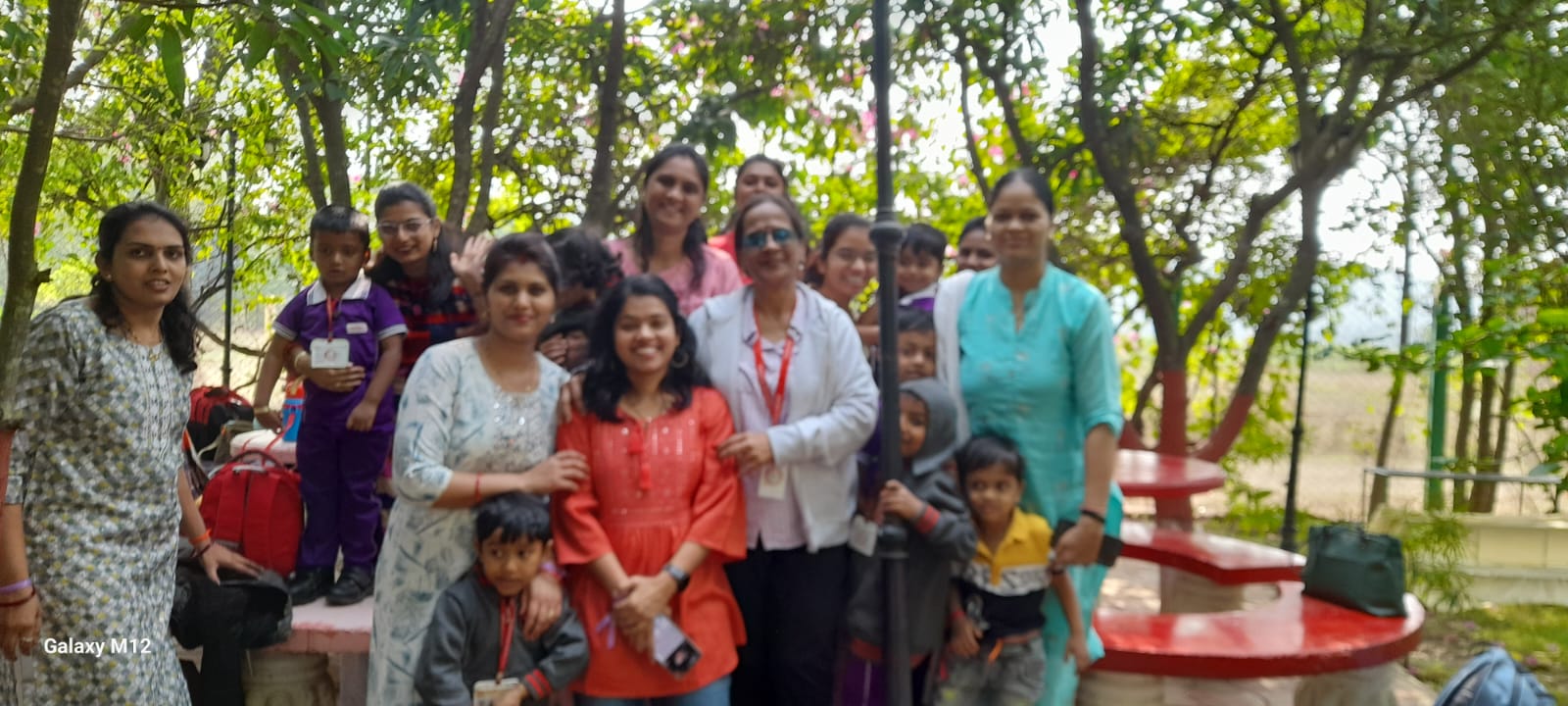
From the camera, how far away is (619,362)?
2.44 meters

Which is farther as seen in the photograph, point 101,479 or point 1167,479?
point 1167,479

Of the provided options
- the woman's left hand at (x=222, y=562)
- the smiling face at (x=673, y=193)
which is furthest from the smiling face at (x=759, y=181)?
the woman's left hand at (x=222, y=562)

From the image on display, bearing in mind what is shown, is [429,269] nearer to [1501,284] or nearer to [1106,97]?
[1106,97]

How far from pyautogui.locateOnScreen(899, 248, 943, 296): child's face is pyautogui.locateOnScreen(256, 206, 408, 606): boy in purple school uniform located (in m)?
1.54

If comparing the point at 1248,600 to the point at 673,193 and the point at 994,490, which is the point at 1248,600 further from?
the point at 673,193

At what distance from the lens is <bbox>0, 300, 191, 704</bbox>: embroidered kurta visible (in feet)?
7.23

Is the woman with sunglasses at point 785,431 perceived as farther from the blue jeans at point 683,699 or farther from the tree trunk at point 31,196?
the tree trunk at point 31,196

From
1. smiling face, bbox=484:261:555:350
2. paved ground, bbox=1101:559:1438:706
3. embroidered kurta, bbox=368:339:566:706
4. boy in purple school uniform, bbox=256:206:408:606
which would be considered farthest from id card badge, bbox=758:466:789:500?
paved ground, bbox=1101:559:1438:706

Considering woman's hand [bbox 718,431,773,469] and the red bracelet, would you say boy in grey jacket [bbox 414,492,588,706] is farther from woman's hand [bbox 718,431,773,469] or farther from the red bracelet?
the red bracelet

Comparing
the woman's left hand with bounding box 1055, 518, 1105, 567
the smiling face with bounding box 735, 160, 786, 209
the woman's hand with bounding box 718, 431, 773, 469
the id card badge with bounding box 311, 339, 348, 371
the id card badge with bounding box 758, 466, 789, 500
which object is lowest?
the woman's left hand with bounding box 1055, 518, 1105, 567

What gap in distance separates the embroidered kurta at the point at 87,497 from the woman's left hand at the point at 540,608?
0.80 m

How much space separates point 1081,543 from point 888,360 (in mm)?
708

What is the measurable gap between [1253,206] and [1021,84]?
1.24 meters

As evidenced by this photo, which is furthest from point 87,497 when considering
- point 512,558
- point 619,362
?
point 619,362
